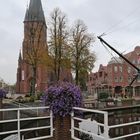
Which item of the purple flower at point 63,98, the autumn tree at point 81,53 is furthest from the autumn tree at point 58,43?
the purple flower at point 63,98

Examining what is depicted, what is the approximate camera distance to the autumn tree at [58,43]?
39.0m

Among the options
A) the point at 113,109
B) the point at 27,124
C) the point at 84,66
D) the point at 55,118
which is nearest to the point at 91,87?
the point at 84,66

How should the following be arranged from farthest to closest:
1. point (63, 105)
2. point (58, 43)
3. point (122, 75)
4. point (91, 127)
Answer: point (122, 75) → point (58, 43) → point (63, 105) → point (91, 127)

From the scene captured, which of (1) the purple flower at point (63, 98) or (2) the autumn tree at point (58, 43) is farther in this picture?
(2) the autumn tree at point (58, 43)

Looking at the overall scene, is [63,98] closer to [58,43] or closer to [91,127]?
[91,127]

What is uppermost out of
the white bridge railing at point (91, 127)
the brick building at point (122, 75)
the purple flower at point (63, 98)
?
the brick building at point (122, 75)

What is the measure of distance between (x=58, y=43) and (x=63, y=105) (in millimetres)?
31554

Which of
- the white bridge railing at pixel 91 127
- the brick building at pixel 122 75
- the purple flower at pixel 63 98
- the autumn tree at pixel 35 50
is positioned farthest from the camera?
the brick building at pixel 122 75

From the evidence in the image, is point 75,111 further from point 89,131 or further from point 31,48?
point 31,48

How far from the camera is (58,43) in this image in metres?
38.7

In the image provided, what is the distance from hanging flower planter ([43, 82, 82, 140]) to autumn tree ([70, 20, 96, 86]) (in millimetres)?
32987

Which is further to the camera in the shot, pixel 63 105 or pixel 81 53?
pixel 81 53

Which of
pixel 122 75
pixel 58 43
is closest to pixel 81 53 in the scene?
pixel 58 43

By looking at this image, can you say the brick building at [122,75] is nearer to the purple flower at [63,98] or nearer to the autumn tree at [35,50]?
the autumn tree at [35,50]
